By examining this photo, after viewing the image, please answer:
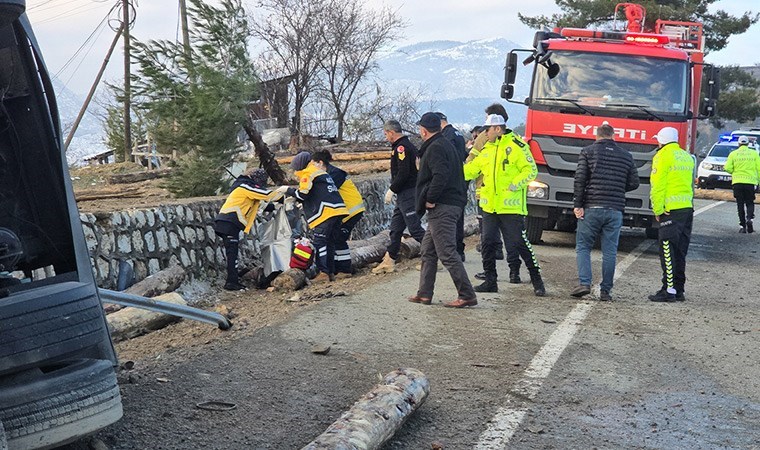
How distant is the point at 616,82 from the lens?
46.8ft

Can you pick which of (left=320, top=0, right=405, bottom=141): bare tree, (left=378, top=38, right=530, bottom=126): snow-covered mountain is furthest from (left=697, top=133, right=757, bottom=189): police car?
(left=378, top=38, right=530, bottom=126): snow-covered mountain

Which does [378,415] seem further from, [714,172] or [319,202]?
[714,172]

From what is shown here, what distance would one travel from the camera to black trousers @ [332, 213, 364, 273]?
1250 centimetres

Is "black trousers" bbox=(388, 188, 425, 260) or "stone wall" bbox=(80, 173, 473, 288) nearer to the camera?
"stone wall" bbox=(80, 173, 473, 288)

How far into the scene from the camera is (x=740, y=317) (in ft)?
31.7

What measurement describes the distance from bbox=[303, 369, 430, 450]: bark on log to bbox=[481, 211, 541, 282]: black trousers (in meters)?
4.70

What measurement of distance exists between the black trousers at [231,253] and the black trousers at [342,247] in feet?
4.27

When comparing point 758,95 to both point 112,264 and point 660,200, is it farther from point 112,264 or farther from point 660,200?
point 112,264

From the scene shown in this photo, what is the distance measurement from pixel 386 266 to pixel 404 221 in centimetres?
63

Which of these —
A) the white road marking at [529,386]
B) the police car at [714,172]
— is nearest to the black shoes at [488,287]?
the white road marking at [529,386]

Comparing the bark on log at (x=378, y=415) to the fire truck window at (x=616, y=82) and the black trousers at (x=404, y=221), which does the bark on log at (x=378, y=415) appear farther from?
the fire truck window at (x=616, y=82)

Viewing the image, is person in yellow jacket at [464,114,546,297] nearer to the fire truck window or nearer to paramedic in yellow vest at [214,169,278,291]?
paramedic in yellow vest at [214,169,278,291]

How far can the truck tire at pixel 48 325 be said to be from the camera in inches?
159

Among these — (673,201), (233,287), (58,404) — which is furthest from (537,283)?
(58,404)
